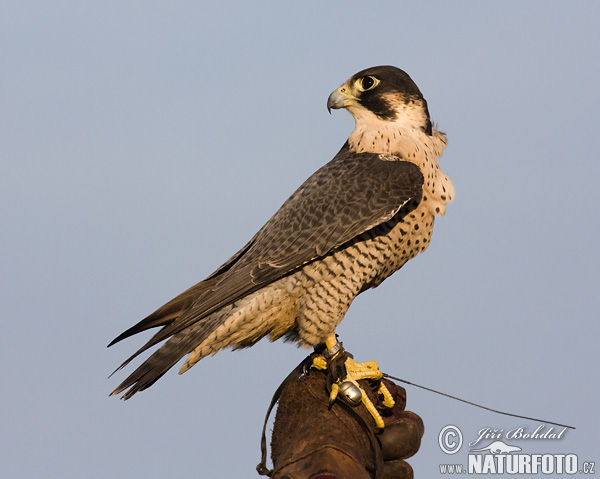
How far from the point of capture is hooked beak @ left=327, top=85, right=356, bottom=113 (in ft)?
16.4

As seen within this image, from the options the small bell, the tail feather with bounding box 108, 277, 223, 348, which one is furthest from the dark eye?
the small bell

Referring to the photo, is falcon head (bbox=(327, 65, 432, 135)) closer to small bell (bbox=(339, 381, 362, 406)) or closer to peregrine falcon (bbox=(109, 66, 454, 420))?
peregrine falcon (bbox=(109, 66, 454, 420))

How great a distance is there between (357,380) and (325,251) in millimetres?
687

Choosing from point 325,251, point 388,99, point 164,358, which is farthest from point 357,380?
point 388,99

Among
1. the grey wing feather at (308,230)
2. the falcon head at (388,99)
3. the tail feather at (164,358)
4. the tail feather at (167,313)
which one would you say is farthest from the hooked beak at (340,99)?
the tail feather at (164,358)

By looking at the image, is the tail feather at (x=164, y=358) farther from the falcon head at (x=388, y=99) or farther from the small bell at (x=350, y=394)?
the falcon head at (x=388, y=99)

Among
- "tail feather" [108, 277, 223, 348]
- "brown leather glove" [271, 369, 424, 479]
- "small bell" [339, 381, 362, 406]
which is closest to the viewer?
"brown leather glove" [271, 369, 424, 479]

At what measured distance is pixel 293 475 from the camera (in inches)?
154

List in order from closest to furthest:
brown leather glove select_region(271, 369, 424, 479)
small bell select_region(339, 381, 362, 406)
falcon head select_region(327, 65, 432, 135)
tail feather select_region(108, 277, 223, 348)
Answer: brown leather glove select_region(271, 369, 424, 479), small bell select_region(339, 381, 362, 406), tail feather select_region(108, 277, 223, 348), falcon head select_region(327, 65, 432, 135)

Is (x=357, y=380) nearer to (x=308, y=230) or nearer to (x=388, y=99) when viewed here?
(x=308, y=230)

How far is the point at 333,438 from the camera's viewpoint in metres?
4.10

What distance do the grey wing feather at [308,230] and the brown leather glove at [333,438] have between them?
1.87 feet

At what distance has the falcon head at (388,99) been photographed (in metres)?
4.92

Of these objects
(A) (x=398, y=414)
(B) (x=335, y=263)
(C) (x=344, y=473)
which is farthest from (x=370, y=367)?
(C) (x=344, y=473)
